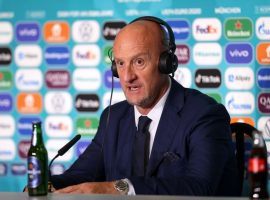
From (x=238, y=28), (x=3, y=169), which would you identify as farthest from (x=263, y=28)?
(x=3, y=169)

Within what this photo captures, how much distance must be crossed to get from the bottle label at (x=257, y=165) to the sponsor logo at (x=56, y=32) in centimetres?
243

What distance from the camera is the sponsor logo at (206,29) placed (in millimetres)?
3496

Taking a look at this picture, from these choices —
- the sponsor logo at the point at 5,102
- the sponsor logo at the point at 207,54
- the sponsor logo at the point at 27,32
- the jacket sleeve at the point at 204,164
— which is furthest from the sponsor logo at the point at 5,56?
the jacket sleeve at the point at 204,164

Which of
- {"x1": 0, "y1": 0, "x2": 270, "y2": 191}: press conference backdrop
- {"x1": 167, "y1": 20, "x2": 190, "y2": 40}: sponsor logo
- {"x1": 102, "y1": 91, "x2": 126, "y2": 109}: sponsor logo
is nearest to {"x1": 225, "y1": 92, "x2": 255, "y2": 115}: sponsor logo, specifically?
{"x1": 0, "y1": 0, "x2": 270, "y2": 191}: press conference backdrop

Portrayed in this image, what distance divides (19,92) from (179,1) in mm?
1242

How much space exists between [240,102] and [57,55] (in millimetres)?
1253

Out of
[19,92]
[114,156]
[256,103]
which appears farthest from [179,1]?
[114,156]

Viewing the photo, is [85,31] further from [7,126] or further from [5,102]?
[7,126]

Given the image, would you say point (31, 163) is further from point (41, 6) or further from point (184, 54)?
point (41, 6)

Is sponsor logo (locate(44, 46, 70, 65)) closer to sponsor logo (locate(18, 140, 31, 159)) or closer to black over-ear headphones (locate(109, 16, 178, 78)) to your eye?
sponsor logo (locate(18, 140, 31, 159))

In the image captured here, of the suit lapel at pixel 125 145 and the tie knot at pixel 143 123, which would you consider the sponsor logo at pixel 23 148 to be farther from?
the tie knot at pixel 143 123

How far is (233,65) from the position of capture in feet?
11.4

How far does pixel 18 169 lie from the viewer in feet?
12.4

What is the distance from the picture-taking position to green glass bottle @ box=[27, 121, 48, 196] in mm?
1758
